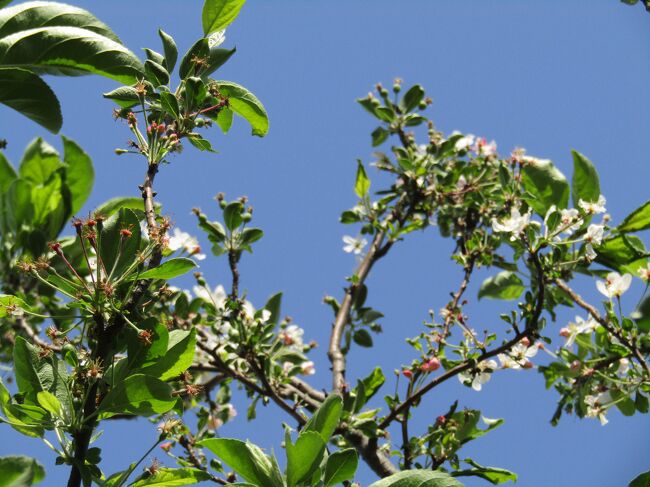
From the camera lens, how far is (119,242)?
6.38 ft

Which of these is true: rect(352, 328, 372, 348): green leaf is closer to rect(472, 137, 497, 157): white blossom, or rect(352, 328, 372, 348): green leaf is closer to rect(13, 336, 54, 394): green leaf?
rect(472, 137, 497, 157): white blossom

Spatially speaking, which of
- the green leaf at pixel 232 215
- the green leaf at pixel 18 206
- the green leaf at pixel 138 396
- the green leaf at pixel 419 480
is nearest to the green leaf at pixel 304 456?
the green leaf at pixel 419 480

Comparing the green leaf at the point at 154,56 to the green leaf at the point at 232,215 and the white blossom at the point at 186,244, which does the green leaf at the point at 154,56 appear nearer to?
the white blossom at the point at 186,244

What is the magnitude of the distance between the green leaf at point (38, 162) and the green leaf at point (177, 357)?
263 cm

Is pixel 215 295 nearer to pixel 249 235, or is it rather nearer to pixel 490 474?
pixel 249 235

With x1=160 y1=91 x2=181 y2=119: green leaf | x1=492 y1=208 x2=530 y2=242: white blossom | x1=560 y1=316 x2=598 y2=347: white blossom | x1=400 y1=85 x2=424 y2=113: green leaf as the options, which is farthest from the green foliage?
x1=400 y1=85 x2=424 y2=113: green leaf

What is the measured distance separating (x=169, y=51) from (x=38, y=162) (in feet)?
7.85

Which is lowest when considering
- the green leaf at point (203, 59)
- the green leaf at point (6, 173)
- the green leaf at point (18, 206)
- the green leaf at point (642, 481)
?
the green leaf at point (642, 481)

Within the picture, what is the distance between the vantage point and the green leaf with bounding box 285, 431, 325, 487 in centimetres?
185

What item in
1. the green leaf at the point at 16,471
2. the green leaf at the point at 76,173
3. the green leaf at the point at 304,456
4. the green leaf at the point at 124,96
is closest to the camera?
the green leaf at the point at 16,471

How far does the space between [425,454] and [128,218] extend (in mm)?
1589

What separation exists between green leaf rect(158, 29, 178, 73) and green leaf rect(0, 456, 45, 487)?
1.18m

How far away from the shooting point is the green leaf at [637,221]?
3.24 metres

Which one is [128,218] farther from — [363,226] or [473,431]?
[363,226]
